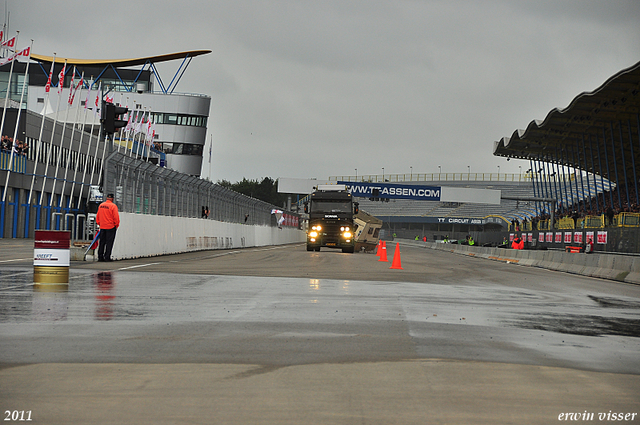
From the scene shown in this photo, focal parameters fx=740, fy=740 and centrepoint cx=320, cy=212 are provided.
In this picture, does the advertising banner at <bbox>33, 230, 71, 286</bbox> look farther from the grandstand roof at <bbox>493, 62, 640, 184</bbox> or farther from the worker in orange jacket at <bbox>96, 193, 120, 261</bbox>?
the grandstand roof at <bbox>493, 62, 640, 184</bbox>

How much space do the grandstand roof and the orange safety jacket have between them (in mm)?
30944

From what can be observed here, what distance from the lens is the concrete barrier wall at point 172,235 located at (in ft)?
76.5

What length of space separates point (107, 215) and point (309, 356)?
14435 mm

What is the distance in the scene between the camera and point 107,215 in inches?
781

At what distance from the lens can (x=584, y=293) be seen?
51.6 feet

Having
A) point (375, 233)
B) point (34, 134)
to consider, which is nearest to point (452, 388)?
point (375, 233)

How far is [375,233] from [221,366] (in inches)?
1658

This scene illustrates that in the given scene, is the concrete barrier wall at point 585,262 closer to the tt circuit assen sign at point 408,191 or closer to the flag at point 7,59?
the flag at point 7,59

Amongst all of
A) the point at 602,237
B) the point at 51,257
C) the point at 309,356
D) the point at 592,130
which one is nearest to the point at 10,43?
the point at 51,257

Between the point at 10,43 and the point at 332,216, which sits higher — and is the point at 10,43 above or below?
above

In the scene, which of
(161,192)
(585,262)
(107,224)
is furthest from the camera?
(161,192)

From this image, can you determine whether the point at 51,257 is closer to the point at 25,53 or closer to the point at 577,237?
the point at 25,53

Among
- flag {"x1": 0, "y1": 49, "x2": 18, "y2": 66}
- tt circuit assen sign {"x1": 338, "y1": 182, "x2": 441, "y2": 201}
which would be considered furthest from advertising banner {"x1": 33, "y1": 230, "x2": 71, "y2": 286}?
tt circuit assen sign {"x1": 338, "y1": 182, "x2": 441, "y2": 201}

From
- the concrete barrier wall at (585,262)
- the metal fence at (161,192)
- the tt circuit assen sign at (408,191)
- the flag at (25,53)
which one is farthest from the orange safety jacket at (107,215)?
the tt circuit assen sign at (408,191)
